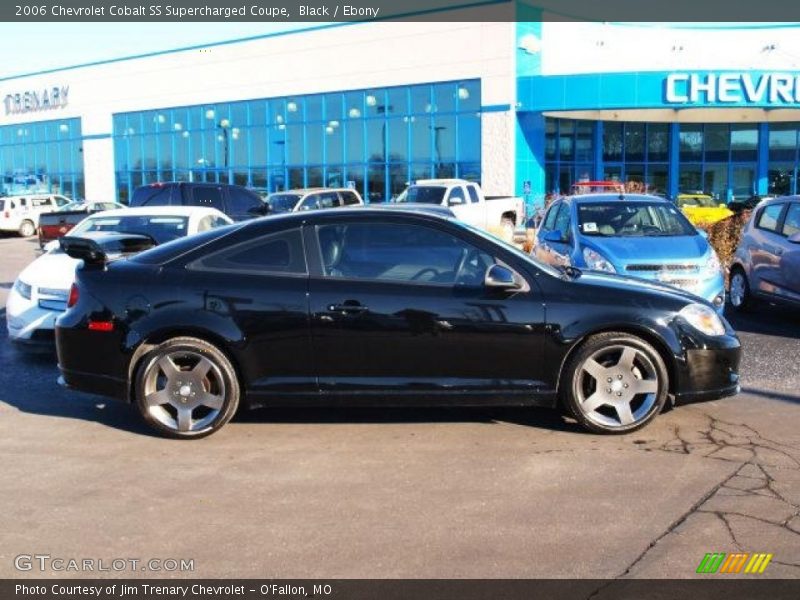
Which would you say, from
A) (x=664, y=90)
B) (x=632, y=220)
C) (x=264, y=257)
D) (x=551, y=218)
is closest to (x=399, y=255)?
Result: (x=264, y=257)

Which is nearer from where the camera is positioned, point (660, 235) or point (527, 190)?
point (660, 235)

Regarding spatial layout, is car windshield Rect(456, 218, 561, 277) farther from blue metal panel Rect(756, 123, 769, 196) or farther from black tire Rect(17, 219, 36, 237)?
blue metal panel Rect(756, 123, 769, 196)

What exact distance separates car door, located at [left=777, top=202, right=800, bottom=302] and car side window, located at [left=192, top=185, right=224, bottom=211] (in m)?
10.6

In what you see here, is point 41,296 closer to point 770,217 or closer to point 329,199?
point 770,217

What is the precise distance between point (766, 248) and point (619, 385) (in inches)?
230

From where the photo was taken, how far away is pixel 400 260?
230 inches

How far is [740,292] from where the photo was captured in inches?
440

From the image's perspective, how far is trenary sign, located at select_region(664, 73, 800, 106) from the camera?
29.0 metres

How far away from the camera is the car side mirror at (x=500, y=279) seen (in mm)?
5609

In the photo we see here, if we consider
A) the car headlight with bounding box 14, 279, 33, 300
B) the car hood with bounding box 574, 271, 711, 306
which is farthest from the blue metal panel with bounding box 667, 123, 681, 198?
the car headlight with bounding box 14, 279, 33, 300

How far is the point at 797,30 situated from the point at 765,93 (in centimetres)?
504
